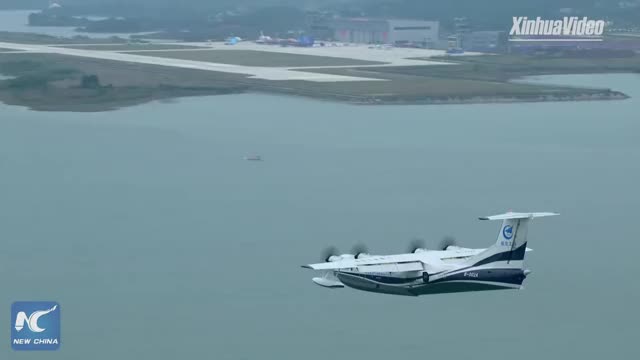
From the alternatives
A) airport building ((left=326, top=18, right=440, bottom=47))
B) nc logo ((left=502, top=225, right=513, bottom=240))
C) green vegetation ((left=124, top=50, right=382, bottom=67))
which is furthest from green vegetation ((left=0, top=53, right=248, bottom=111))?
nc logo ((left=502, top=225, right=513, bottom=240))

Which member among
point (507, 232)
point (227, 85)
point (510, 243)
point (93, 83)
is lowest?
point (227, 85)

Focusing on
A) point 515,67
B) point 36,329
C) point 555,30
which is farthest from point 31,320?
point 555,30

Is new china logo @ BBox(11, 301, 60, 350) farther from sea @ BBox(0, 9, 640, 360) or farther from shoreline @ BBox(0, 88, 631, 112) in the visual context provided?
shoreline @ BBox(0, 88, 631, 112)

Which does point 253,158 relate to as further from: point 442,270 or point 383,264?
point 442,270

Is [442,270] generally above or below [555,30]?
above

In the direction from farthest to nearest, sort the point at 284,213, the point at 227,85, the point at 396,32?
1. the point at 396,32
2. the point at 227,85
3. the point at 284,213

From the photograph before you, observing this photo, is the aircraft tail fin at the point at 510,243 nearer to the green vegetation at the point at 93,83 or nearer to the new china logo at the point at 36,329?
the new china logo at the point at 36,329

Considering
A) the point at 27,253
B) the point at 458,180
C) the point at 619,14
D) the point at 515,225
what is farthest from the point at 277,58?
the point at 515,225

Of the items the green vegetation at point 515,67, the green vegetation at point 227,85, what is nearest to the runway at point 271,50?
the green vegetation at point 227,85

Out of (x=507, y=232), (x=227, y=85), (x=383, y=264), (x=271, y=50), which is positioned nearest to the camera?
(x=507, y=232)
